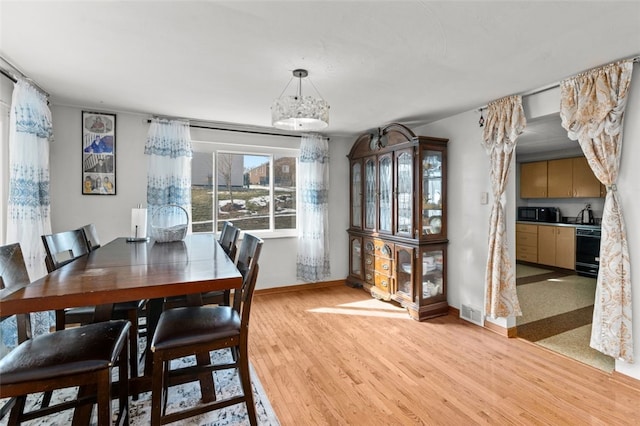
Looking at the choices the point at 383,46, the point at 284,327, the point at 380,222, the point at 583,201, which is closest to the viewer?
the point at 383,46

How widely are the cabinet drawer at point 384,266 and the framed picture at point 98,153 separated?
326cm

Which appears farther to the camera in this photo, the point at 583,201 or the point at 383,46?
the point at 583,201

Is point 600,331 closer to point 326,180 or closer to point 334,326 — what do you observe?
point 334,326

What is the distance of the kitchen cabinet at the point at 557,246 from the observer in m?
5.23

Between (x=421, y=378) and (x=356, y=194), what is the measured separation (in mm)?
2793

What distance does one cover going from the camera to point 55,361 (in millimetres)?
1214

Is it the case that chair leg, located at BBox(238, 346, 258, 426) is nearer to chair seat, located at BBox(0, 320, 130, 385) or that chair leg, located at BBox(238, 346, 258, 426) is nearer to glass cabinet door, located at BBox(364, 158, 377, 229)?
chair seat, located at BBox(0, 320, 130, 385)

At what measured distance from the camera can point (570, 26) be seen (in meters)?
1.72

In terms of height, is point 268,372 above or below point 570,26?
below

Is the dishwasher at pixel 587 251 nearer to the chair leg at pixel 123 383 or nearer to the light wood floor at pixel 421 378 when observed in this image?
the light wood floor at pixel 421 378

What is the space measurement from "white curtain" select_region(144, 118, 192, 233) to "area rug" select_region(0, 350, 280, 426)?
1923 mm

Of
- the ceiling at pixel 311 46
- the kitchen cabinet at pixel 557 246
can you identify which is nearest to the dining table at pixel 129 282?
the ceiling at pixel 311 46

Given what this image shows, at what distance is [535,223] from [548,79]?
4294mm

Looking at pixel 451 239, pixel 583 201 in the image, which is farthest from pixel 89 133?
pixel 583 201
